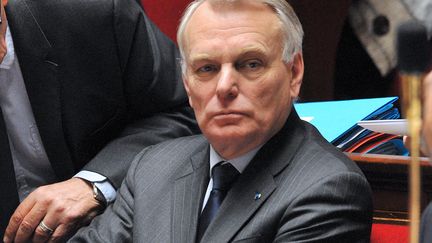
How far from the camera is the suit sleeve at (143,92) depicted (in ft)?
7.14

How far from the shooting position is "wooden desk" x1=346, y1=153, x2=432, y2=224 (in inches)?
76.6

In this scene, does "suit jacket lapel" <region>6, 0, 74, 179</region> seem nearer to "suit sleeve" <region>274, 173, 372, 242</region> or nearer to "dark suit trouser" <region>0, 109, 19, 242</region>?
"dark suit trouser" <region>0, 109, 19, 242</region>

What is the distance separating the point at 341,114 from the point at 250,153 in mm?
554

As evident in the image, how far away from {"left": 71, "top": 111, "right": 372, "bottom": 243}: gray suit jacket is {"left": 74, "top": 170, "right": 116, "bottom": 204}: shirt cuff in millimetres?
136

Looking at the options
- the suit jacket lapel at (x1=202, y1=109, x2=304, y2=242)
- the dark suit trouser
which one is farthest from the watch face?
the suit jacket lapel at (x1=202, y1=109, x2=304, y2=242)

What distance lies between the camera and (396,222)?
1.96 metres

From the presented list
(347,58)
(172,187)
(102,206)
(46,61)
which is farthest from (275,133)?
(347,58)

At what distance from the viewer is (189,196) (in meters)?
1.77

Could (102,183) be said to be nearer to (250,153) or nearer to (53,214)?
(53,214)

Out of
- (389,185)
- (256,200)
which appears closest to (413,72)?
(256,200)

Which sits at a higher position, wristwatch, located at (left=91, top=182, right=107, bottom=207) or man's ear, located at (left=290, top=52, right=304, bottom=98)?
man's ear, located at (left=290, top=52, right=304, bottom=98)

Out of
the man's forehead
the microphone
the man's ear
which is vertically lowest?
the man's ear

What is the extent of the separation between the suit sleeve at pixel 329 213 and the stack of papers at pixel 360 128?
0.49 m

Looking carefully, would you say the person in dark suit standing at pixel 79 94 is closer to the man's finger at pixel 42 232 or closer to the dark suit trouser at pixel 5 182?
the dark suit trouser at pixel 5 182
